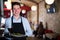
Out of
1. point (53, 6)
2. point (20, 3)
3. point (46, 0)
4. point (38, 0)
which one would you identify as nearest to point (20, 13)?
point (20, 3)

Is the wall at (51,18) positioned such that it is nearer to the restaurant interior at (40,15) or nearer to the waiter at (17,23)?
the restaurant interior at (40,15)

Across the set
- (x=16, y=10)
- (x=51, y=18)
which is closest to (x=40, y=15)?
(x=51, y=18)

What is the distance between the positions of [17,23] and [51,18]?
747mm

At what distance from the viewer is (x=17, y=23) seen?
179cm

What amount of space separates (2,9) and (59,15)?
3.31 feet

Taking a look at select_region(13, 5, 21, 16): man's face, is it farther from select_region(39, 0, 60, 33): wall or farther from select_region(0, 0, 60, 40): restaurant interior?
select_region(39, 0, 60, 33): wall

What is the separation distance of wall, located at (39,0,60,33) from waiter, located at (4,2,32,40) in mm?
448

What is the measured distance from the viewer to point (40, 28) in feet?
7.35

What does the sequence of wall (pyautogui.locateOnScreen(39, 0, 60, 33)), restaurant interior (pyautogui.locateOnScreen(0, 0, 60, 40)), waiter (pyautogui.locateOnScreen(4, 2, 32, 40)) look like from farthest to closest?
wall (pyautogui.locateOnScreen(39, 0, 60, 33)) < restaurant interior (pyautogui.locateOnScreen(0, 0, 60, 40)) < waiter (pyautogui.locateOnScreen(4, 2, 32, 40))

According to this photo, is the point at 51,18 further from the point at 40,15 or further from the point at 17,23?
the point at 17,23

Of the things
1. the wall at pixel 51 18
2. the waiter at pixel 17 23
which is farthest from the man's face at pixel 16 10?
the wall at pixel 51 18

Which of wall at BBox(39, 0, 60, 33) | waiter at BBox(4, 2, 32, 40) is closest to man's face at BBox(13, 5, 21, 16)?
waiter at BBox(4, 2, 32, 40)

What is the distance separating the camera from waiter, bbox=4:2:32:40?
1.75 meters

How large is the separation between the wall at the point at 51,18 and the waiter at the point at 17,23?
448 mm
